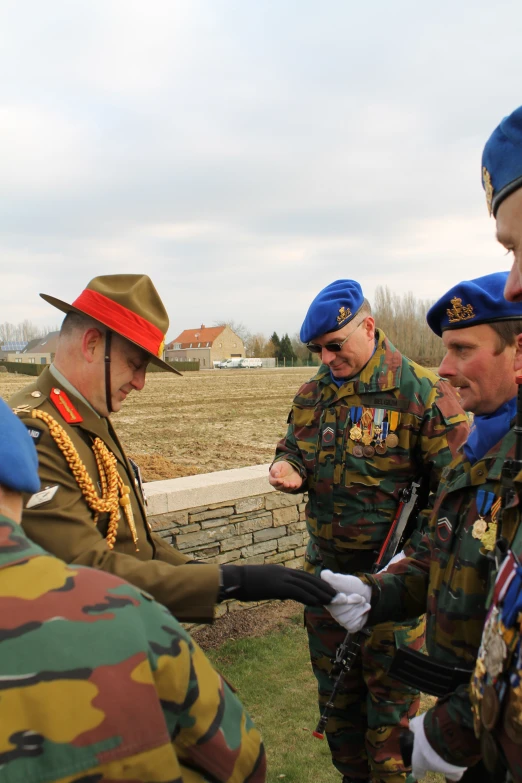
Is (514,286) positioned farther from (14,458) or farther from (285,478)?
(285,478)

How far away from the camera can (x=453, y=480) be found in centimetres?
205

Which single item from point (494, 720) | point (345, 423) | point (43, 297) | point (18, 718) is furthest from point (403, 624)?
point (18, 718)

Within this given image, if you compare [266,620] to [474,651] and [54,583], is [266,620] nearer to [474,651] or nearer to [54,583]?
[474,651]

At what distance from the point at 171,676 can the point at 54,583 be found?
0.26m

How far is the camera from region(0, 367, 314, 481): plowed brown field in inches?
357

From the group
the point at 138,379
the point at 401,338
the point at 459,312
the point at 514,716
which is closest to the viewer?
the point at 514,716

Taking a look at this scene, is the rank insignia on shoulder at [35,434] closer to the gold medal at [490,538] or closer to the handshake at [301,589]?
the handshake at [301,589]

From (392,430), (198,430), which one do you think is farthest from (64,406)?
(198,430)

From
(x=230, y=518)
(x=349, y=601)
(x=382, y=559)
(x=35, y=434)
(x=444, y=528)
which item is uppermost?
(x=35, y=434)

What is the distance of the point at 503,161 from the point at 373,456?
6.84 ft

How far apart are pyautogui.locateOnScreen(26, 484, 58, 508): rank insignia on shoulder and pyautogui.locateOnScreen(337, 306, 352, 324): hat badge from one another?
1.80 metres

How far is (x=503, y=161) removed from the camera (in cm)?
134

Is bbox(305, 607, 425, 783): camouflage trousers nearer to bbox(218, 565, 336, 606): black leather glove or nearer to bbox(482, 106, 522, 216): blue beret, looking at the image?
bbox(218, 565, 336, 606): black leather glove

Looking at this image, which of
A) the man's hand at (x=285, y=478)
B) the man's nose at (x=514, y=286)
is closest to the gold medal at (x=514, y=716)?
the man's nose at (x=514, y=286)
